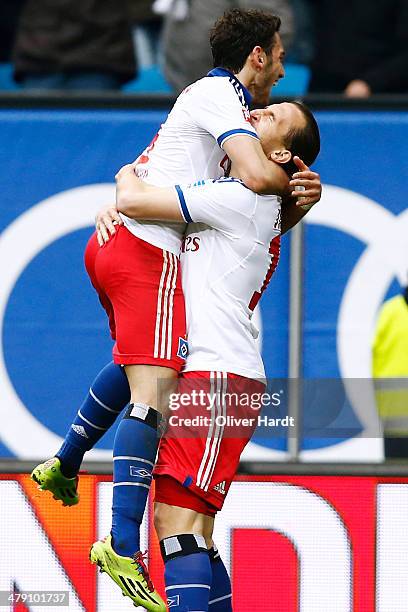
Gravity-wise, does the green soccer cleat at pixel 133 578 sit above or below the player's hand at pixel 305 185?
below

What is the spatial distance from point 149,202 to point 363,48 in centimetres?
324

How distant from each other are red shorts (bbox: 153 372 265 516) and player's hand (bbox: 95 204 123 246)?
21.8 inches

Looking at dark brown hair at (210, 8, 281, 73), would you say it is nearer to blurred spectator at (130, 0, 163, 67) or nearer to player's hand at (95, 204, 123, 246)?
player's hand at (95, 204, 123, 246)

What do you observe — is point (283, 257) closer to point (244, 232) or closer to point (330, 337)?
point (330, 337)

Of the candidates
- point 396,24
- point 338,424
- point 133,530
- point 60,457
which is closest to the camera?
point 133,530

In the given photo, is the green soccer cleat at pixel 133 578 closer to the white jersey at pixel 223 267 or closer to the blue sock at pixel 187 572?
the blue sock at pixel 187 572

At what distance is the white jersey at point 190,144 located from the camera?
495 cm

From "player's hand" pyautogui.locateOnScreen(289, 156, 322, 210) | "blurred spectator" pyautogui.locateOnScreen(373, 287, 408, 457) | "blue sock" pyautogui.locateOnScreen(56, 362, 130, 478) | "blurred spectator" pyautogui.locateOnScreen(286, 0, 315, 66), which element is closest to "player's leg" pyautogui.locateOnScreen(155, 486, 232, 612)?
"blue sock" pyautogui.locateOnScreen(56, 362, 130, 478)

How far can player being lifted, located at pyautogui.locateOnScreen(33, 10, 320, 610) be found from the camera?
4.91 meters

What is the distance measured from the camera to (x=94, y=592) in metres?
5.75

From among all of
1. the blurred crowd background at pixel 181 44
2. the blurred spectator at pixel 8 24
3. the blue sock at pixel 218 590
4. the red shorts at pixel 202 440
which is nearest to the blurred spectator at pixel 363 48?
the blurred crowd background at pixel 181 44

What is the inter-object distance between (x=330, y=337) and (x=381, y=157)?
0.87m

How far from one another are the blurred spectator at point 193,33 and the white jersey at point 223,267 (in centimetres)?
279

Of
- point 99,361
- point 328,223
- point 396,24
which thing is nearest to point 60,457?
point 99,361
